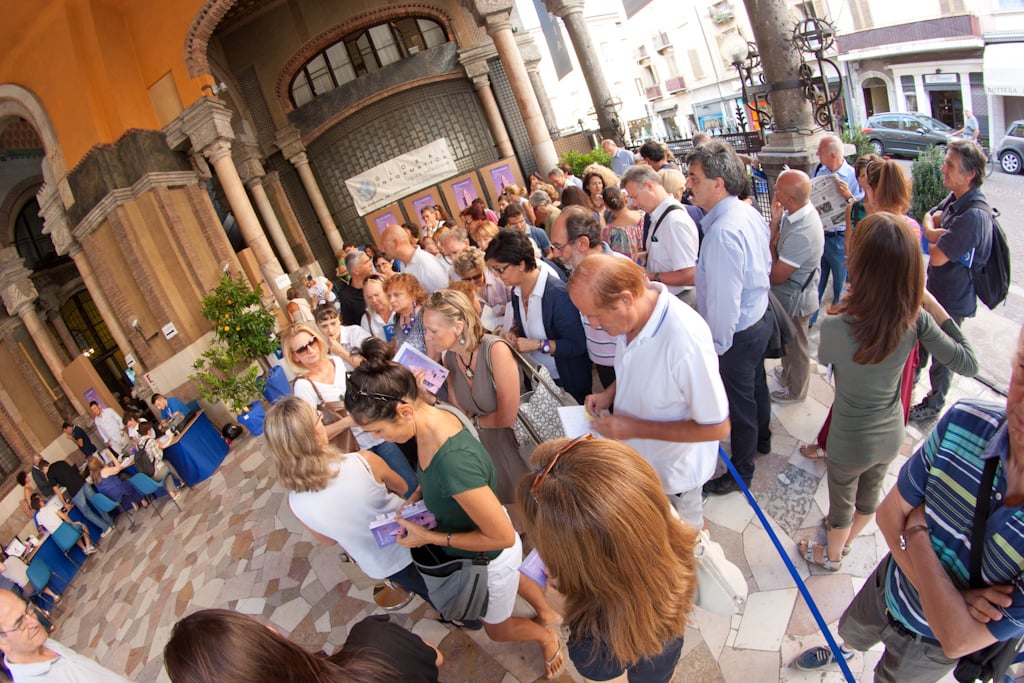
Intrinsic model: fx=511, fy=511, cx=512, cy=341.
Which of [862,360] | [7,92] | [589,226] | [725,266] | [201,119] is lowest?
[862,360]

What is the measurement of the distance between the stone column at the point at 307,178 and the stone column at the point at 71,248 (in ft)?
17.3

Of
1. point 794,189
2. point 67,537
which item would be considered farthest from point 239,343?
point 794,189

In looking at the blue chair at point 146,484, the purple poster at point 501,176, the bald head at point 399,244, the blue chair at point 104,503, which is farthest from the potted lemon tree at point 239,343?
the purple poster at point 501,176

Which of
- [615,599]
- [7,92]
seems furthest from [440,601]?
[7,92]

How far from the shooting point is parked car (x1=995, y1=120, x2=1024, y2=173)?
9.39m

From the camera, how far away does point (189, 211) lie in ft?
30.1

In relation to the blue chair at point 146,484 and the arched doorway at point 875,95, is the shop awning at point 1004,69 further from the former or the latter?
the blue chair at point 146,484

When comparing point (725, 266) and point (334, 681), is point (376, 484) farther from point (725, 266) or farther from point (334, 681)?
point (725, 266)

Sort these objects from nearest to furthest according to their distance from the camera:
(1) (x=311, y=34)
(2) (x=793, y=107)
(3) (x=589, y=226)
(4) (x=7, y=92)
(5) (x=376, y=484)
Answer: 1. (5) (x=376, y=484)
2. (3) (x=589, y=226)
3. (2) (x=793, y=107)
4. (4) (x=7, y=92)
5. (1) (x=311, y=34)

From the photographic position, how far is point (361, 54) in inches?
536

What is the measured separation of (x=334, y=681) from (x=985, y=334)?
4661 mm

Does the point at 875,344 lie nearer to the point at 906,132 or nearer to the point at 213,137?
the point at 213,137

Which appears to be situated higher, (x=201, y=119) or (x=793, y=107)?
(x=201, y=119)

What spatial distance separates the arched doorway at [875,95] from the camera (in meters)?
19.5
